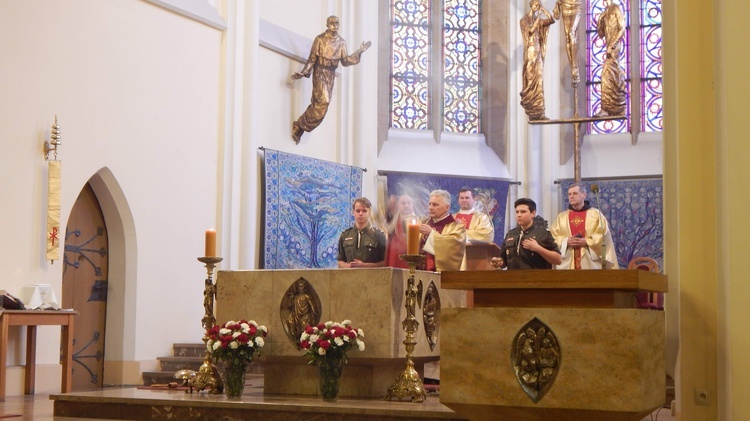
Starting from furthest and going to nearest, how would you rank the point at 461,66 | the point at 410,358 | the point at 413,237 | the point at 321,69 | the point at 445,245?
1. the point at 461,66
2. the point at 321,69
3. the point at 445,245
4. the point at 410,358
5. the point at 413,237

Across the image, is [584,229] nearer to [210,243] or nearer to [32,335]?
[210,243]

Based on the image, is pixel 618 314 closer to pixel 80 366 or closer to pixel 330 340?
pixel 330 340

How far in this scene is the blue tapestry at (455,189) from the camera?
1711 centimetres

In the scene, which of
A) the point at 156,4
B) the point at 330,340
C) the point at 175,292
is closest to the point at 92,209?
the point at 175,292

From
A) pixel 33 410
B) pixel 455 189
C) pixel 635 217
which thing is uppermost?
pixel 455 189

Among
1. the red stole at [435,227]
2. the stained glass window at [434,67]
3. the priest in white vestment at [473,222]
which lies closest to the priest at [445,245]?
the red stole at [435,227]

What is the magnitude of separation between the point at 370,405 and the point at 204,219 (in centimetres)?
699

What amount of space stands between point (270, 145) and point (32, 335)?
526cm

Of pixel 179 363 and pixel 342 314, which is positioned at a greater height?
pixel 342 314

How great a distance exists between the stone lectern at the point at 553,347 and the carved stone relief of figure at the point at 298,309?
326cm

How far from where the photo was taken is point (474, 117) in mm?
18438

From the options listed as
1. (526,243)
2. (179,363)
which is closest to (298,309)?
(526,243)

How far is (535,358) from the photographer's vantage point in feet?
14.3

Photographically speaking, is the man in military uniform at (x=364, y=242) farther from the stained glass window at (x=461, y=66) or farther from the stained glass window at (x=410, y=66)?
the stained glass window at (x=461, y=66)
